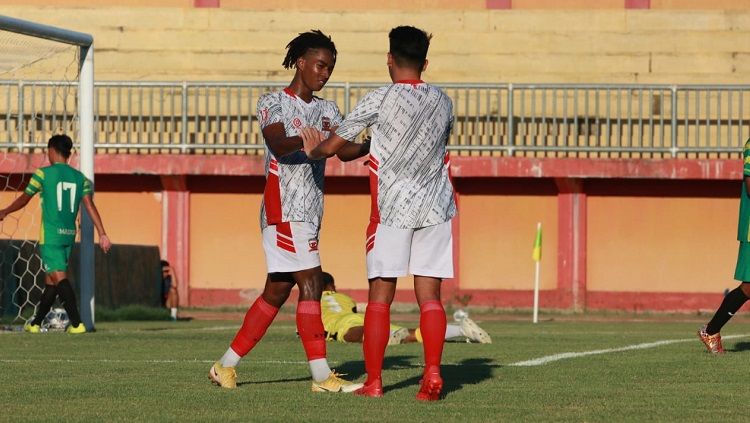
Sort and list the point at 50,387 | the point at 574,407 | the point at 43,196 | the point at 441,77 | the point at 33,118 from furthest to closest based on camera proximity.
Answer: the point at 441,77 < the point at 33,118 < the point at 43,196 < the point at 50,387 < the point at 574,407

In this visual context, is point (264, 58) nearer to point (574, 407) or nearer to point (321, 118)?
point (321, 118)

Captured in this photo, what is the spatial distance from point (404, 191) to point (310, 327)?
1090 mm

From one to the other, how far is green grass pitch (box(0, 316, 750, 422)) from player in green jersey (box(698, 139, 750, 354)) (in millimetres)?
215

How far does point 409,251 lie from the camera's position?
27.0 ft

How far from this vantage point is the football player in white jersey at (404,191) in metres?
8.15

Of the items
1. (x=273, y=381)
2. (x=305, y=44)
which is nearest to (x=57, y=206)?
(x=273, y=381)

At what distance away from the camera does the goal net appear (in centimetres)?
1614

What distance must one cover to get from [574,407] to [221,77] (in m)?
18.8

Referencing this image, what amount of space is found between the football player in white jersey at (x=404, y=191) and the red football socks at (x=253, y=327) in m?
0.88

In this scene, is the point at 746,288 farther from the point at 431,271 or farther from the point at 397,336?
the point at 431,271

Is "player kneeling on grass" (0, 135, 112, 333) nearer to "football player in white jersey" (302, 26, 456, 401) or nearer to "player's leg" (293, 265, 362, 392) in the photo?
"player's leg" (293, 265, 362, 392)

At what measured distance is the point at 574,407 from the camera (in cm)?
759

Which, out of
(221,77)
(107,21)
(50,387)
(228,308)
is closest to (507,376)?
(50,387)

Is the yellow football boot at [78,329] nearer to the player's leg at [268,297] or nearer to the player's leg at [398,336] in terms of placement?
the player's leg at [398,336]
